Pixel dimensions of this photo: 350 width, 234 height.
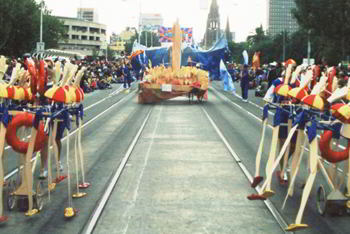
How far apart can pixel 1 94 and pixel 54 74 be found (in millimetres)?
1389

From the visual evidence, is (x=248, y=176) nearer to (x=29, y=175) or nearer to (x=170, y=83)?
(x=29, y=175)

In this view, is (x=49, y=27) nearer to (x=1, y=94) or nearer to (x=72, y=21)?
(x=1, y=94)

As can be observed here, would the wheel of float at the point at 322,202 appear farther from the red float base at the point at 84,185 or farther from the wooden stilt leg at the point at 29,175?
the wooden stilt leg at the point at 29,175

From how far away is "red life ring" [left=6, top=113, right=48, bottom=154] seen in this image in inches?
310

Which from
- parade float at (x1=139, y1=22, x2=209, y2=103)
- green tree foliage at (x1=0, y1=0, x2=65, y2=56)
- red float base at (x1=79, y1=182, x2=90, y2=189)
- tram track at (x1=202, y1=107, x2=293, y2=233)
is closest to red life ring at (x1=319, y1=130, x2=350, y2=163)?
tram track at (x1=202, y1=107, x2=293, y2=233)

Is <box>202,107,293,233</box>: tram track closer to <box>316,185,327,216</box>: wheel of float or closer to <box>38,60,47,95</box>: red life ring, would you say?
<box>316,185,327,216</box>: wheel of float

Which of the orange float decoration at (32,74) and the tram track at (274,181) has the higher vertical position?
the orange float decoration at (32,74)

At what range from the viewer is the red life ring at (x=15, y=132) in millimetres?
7879

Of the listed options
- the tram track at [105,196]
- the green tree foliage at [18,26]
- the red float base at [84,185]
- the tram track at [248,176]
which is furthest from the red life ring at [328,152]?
the green tree foliage at [18,26]

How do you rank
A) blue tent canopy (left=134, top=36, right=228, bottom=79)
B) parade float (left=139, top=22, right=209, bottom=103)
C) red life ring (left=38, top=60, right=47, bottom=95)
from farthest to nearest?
blue tent canopy (left=134, top=36, right=228, bottom=79)
parade float (left=139, top=22, right=209, bottom=103)
red life ring (left=38, top=60, right=47, bottom=95)

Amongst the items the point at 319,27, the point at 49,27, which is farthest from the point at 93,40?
the point at 319,27

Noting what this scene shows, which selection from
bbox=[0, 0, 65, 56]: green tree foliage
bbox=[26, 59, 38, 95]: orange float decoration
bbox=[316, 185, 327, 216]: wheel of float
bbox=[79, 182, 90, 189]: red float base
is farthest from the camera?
bbox=[0, 0, 65, 56]: green tree foliage

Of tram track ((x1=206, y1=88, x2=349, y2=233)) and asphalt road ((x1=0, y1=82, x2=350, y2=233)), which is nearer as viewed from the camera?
asphalt road ((x1=0, y1=82, x2=350, y2=233))

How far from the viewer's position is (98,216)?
7449 millimetres
